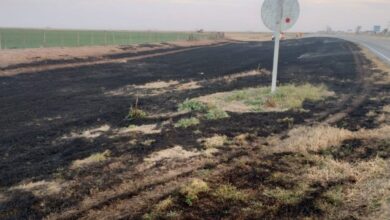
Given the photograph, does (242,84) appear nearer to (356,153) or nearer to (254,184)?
(356,153)

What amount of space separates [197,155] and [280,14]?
6.66 meters

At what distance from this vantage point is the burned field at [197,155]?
17.4ft

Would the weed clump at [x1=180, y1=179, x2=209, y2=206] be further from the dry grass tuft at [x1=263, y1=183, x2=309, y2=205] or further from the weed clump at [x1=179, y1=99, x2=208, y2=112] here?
the weed clump at [x1=179, y1=99, x2=208, y2=112]

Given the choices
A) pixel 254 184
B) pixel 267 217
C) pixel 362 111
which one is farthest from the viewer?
pixel 362 111

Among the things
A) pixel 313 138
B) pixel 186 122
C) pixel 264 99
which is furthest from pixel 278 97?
pixel 313 138

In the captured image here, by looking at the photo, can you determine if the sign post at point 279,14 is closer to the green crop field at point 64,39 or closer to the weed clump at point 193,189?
the weed clump at point 193,189

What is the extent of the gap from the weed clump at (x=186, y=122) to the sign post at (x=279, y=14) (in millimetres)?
4317

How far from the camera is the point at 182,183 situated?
5980mm

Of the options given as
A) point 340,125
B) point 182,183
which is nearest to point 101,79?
point 340,125

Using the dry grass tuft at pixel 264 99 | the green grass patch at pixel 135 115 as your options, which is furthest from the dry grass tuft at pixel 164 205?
the dry grass tuft at pixel 264 99

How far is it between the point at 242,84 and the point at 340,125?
25.1 feet

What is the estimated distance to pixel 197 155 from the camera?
7.30 metres

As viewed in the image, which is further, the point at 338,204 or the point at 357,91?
the point at 357,91

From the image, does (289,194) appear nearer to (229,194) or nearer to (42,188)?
(229,194)
